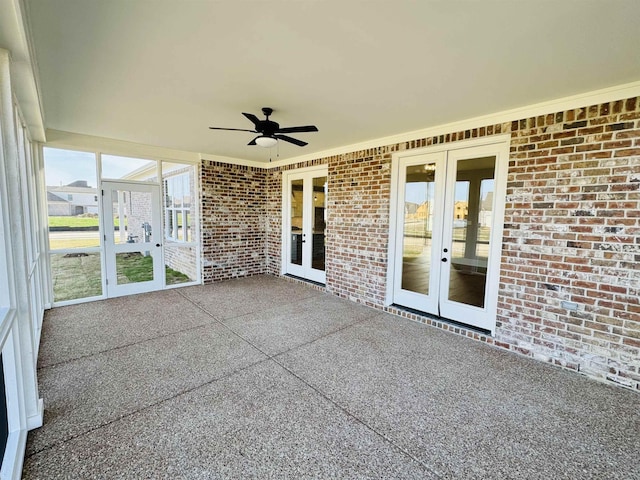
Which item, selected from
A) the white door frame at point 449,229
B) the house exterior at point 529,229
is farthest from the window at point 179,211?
the white door frame at point 449,229

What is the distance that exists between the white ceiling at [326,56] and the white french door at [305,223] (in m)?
2.46

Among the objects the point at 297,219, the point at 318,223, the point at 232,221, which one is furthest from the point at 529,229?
the point at 232,221

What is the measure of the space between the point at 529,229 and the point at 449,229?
948 millimetres

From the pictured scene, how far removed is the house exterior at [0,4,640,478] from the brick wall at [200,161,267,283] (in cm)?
206

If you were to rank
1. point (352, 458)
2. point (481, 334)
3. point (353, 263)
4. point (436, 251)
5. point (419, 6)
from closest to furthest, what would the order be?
point (419, 6)
point (352, 458)
point (481, 334)
point (436, 251)
point (353, 263)

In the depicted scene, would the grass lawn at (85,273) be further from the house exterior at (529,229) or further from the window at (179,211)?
the window at (179,211)

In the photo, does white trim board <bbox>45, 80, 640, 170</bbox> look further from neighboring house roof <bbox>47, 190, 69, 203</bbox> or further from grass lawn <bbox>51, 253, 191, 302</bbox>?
grass lawn <bbox>51, 253, 191, 302</bbox>

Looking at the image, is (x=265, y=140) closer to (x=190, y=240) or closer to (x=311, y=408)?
(x=311, y=408)

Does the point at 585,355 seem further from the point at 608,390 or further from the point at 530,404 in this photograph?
the point at 530,404

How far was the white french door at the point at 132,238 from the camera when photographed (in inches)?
199

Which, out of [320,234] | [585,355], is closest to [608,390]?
[585,355]

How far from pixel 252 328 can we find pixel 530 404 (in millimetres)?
2997

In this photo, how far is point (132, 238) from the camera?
5.31m

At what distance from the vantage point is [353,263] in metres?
5.11
